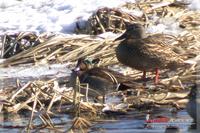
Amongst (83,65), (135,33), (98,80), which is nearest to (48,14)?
(135,33)

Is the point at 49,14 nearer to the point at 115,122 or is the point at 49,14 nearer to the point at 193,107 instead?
the point at 115,122

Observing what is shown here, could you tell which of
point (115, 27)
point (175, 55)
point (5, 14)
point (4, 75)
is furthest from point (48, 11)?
point (175, 55)

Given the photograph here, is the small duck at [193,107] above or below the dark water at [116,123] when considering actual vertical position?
above

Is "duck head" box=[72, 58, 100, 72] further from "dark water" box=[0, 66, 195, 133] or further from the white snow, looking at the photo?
the white snow

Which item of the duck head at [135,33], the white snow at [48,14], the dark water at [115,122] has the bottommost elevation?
the dark water at [115,122]

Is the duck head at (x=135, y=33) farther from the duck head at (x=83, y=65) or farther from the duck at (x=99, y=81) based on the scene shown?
the duck at (x=99, y=81)

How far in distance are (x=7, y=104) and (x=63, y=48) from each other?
10.7ft

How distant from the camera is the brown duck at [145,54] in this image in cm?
908

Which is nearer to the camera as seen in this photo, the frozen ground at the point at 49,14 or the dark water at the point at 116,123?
the dark water at the point at 116,123

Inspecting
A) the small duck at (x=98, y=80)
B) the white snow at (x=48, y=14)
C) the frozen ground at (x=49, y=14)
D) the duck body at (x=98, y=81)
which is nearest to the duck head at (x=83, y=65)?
the small duck at (x=98, y=80)

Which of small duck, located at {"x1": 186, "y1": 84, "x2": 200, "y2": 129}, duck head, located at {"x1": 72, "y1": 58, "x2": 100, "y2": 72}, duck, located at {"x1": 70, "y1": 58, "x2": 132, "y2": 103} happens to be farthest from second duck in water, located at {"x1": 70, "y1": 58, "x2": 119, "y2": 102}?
small duck, located at {"x1": 186, "y1": 84, "x2": 200, "y2": 129}

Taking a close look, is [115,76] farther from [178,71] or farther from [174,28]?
[174,28]

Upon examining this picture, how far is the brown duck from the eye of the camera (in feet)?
29.8

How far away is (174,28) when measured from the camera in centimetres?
1136
